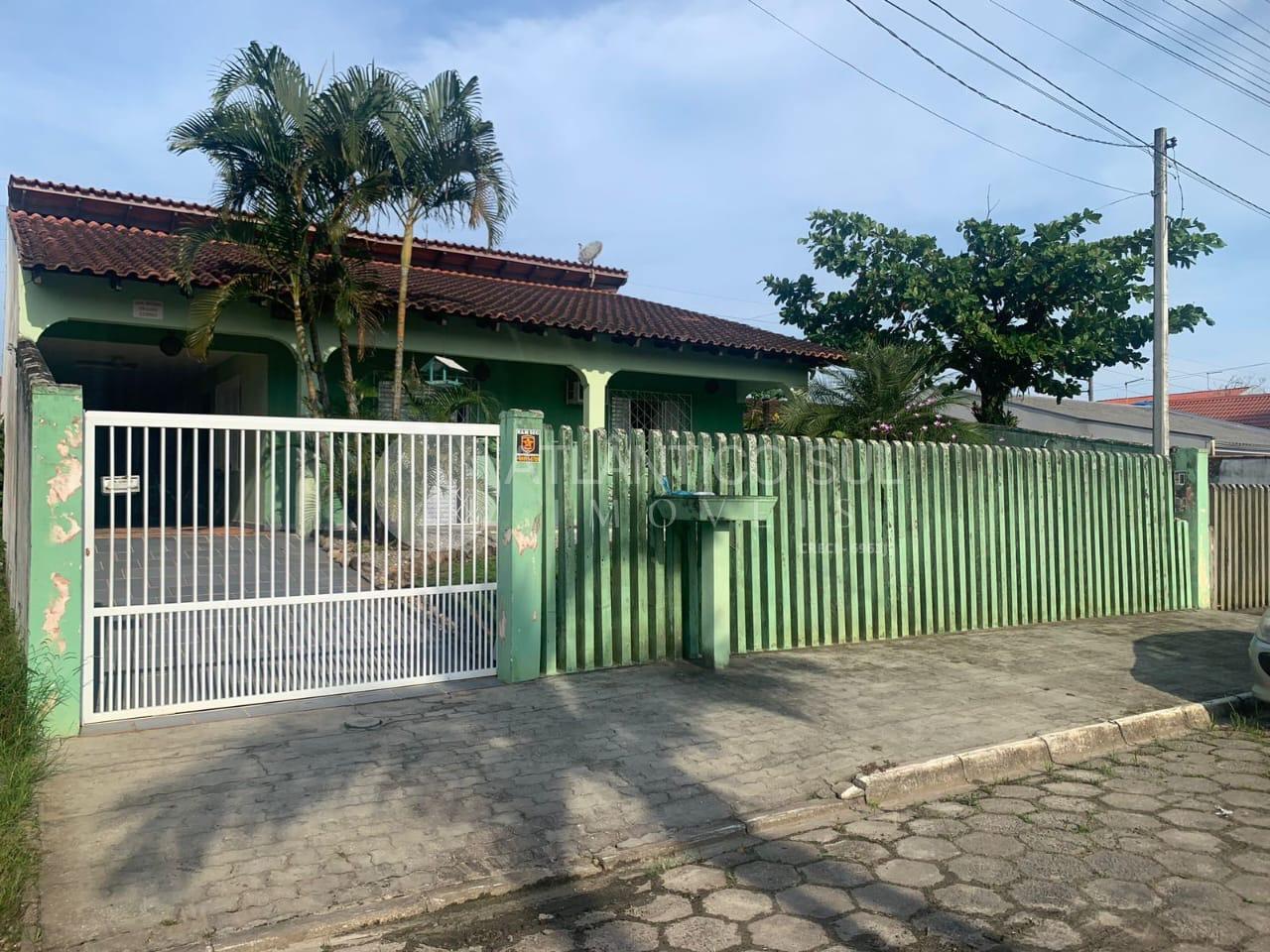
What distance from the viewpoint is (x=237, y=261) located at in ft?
34.5

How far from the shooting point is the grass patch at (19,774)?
311 cm

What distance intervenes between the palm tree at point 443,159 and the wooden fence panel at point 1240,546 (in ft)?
29.7

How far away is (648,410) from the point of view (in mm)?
15125

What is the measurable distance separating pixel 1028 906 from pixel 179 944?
296 cm

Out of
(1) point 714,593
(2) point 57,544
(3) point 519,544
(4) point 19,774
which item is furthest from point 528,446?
(4) point 19,774

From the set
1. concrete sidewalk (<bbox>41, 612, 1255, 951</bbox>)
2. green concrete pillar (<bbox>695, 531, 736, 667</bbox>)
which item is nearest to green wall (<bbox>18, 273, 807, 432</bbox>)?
green concrete pillar (<bbox>695, 531, 736, 667</bbox>)

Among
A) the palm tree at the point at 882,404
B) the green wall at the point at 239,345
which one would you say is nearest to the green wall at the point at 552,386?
the green wall at the point at 239,345

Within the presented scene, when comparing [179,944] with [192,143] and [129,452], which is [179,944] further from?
[192,143]

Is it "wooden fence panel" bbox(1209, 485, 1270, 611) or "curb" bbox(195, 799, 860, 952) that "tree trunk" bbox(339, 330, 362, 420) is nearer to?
"curb" bbox(195, 799, 860, 952)

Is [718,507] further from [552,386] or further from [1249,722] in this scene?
[552,386]

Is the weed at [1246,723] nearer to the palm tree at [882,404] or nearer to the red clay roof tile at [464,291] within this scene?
the palm tree at [882,404]

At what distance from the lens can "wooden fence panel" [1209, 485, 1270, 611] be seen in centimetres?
1036

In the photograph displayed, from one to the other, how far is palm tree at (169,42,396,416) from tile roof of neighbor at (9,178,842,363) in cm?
50

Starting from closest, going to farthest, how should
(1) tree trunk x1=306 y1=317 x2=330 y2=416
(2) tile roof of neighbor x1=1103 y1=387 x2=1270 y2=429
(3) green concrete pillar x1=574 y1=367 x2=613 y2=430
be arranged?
(1) tree trunk x1=306 y1=317 x2=330 y2=416 → (3) green concrete pillar x1=574 y1=367 x2=613 y2=430 → (2) tile roof of neighbor x1=1103 y1=387 x2=1270 y2=429
